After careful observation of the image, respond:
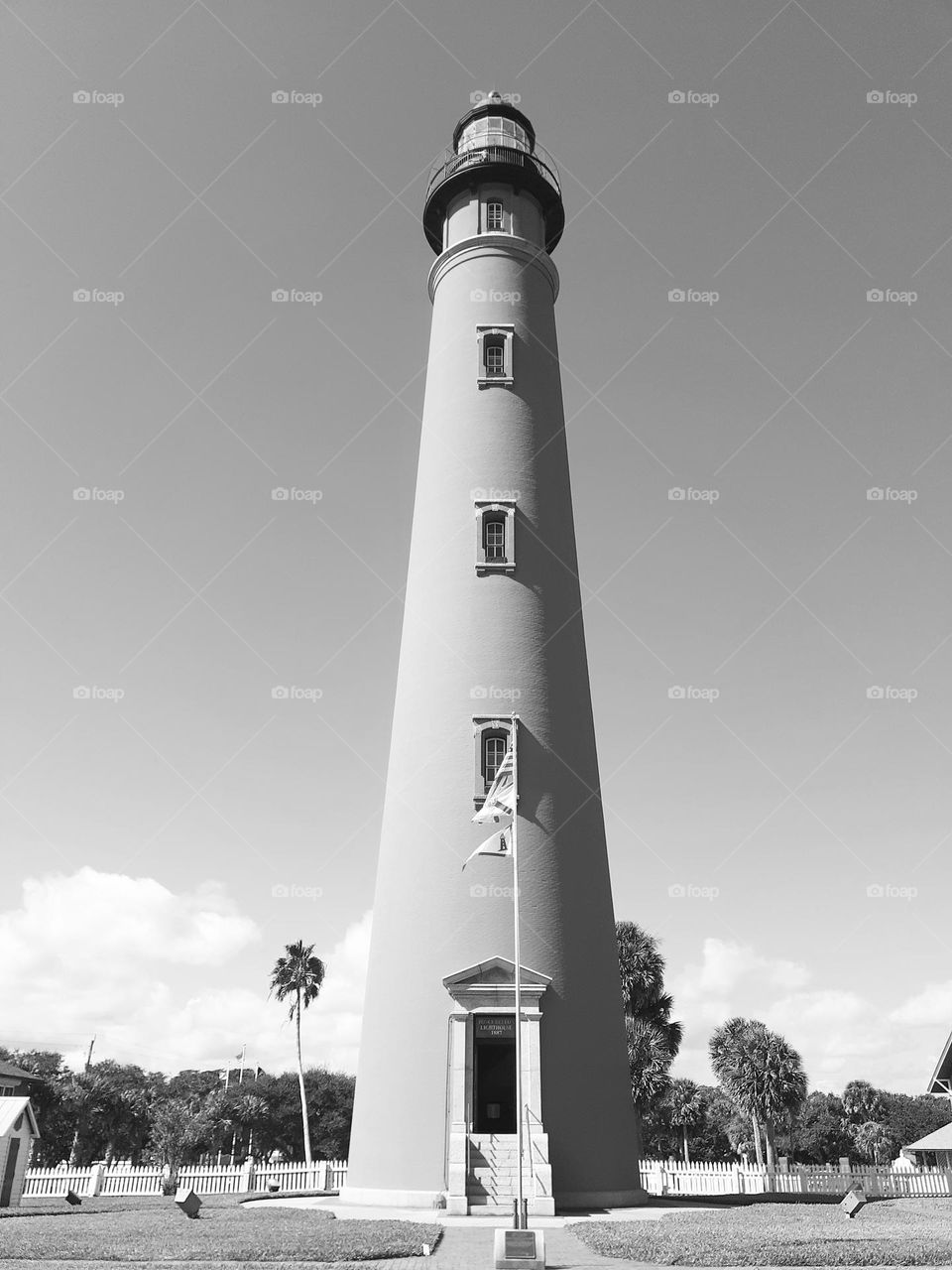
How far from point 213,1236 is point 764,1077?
3261 centimetres

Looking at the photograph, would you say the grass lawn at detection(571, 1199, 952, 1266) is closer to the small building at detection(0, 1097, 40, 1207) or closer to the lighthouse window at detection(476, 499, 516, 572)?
the small building at detection(0, 1097, 40, 1207)

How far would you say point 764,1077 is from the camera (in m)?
40.2

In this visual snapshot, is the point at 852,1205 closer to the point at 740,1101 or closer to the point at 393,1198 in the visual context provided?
the point at 393,1198

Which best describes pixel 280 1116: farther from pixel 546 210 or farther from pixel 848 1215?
pixel 546 210

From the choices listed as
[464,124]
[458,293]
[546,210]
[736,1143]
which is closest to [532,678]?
[458,293]

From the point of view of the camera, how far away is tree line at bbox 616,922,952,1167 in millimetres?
36250

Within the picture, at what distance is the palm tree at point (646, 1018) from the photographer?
35.1m

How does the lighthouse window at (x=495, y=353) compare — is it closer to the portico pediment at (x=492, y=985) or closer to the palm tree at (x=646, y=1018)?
the portico pediment at (x=492, y=985)

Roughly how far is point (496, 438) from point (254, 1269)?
59.9ft
